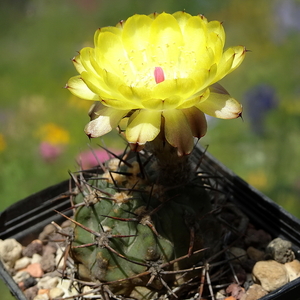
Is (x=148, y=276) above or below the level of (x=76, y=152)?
below

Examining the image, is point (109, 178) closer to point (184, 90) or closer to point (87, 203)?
point (87, 203)

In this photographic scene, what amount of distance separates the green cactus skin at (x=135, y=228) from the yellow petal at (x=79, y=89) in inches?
7.0

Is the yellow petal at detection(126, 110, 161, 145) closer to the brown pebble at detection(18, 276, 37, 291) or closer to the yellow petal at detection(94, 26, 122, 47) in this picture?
the yellow petal at detection(94, 26, 122, 47)

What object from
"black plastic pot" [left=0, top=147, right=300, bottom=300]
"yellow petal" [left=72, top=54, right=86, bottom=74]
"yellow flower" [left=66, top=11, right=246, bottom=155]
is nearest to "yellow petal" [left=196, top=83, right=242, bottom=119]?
"yellow flower" [left=66, top=11, right=246, bottom=155]

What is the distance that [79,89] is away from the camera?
85cm

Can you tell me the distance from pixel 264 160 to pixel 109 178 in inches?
47.3

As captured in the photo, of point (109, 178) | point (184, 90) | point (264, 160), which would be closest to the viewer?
point (184, 90)

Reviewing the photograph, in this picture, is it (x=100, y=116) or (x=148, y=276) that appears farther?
(x=148, y=276)

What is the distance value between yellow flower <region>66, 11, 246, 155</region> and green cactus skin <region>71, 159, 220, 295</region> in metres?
0.17

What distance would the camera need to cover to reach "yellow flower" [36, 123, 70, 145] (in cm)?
216

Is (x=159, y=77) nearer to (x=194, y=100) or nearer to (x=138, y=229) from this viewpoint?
(x=194, y=100)

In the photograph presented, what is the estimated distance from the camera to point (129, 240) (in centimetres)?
90

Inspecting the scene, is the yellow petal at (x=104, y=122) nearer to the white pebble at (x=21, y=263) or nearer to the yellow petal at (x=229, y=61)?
the yellow petal at (x=229, y=61)

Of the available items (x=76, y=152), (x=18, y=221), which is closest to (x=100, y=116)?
(x=18, y=221)
